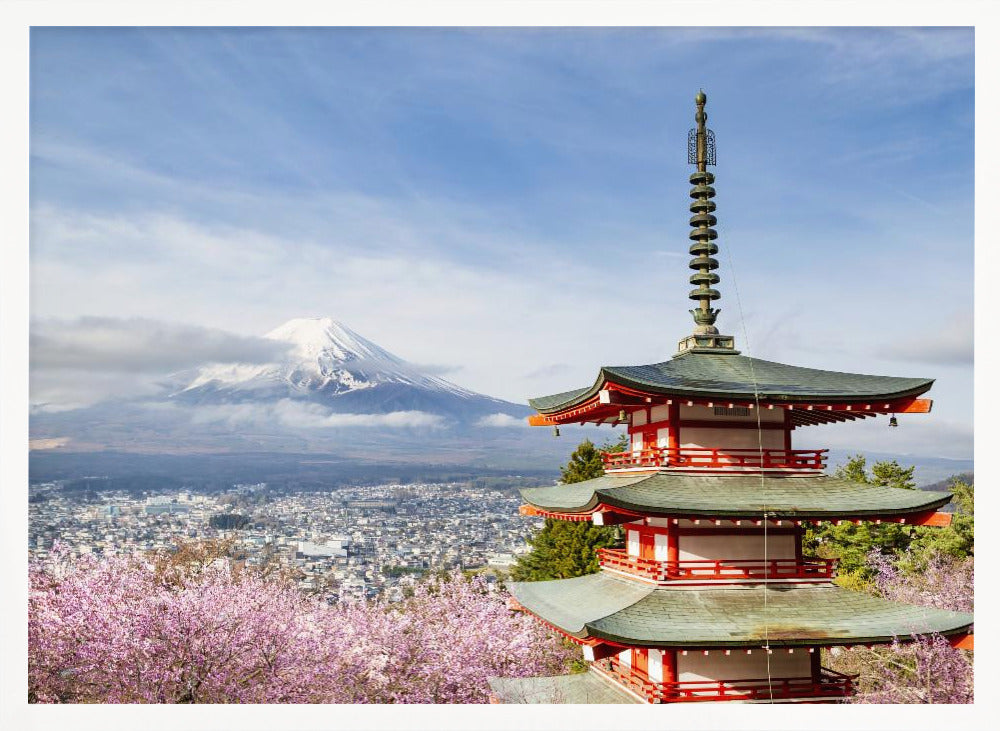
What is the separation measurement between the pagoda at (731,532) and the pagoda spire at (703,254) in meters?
0.22

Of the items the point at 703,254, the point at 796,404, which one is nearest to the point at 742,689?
the point at 796,404

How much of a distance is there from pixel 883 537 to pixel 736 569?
11.7 m

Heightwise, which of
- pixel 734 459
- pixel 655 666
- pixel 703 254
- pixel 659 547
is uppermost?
pixel 703 254

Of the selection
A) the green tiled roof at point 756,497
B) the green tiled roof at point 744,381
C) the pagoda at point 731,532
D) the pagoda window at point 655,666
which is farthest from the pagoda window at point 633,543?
the green tiled roof at point 744,381

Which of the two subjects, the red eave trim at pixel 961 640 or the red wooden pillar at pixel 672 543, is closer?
the red eave trim at pixel 961 640

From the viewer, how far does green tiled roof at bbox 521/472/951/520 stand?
6.80 metres

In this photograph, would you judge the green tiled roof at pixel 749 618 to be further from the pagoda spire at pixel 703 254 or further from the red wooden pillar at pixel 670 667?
the pagoda spire at pixel 703 254

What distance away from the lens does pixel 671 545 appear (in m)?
7.29

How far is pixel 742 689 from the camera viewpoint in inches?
277

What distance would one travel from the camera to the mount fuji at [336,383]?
34.7 metres

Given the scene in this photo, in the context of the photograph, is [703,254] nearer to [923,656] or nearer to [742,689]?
[742,689]
